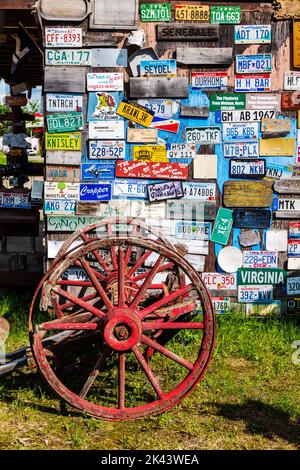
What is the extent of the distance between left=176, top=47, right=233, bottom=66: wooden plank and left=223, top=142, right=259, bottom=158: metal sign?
34.9 inches

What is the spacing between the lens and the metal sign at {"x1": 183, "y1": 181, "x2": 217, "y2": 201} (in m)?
7.01

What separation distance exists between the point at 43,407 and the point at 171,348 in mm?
A: 1771

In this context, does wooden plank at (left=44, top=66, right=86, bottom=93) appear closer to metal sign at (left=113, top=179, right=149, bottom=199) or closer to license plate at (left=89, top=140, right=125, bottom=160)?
license plate at (left=89, top=140, right=125, bottom=160)

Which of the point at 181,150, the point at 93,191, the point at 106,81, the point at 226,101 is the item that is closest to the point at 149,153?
the point at 181,150

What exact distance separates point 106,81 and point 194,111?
→ 3.29ft

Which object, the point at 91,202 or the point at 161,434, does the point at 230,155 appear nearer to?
the point at 91,202

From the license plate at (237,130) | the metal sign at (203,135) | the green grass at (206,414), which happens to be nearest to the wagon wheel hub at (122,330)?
the green grass at (206,414)

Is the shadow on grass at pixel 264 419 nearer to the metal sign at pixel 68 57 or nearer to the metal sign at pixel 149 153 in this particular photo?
the metal sign at pixel 149 153

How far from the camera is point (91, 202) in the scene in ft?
22.9

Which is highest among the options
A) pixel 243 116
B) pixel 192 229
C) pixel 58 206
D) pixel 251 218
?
pixel 243 116

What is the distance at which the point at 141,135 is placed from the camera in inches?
271

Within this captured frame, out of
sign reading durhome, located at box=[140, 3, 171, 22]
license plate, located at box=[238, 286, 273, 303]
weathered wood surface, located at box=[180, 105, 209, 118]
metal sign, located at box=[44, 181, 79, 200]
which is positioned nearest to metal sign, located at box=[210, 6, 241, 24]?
sign reading durhome, located at box=[140, 3, 171, 22]

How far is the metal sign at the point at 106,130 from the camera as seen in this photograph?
6.88 m

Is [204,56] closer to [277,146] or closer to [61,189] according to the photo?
[277,146]
